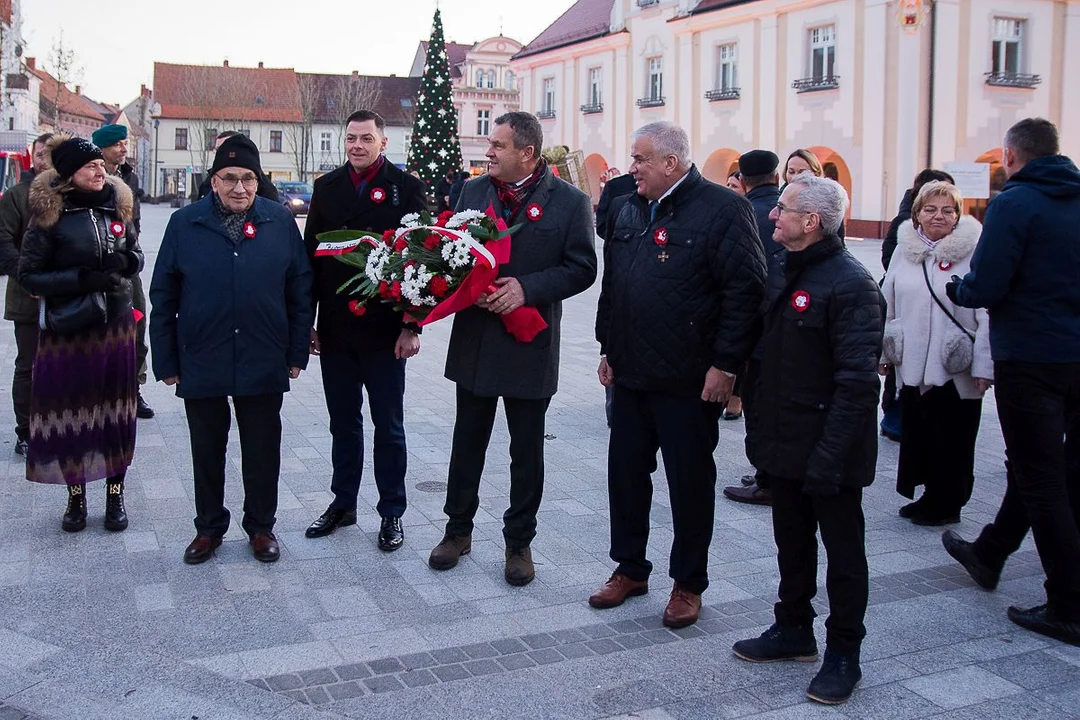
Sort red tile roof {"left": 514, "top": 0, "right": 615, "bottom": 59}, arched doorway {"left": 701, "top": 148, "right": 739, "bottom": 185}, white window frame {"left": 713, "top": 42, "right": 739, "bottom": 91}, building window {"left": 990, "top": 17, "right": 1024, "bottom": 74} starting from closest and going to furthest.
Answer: building window {"left": 990, "top": 17, "right": 1024, "bottom": 74}, white window frame {"left": 713, "top": 42, "right": 739, "bottom": 91}, arched doorway {"left": 701, "top": 148, "right": 739, "bottom": 185}, red tile roof {"left": 514, "top": 0, "right": 615, "bottom": 59}

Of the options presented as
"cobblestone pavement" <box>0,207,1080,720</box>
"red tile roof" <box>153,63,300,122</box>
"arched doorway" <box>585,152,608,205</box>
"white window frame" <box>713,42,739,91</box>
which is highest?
"red tile roof" <box>153,63,300,122</box>

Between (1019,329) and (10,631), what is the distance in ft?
14.7

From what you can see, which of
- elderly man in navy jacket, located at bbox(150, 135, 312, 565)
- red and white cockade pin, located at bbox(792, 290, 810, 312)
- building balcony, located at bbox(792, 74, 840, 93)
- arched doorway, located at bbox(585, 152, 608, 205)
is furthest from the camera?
arched doorway, located at bbox(585, 152, 608, 205)

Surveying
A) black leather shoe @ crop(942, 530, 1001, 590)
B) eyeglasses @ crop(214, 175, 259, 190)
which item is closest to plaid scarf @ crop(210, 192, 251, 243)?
eyeglasses @ crop(214, 175, 259, 190)

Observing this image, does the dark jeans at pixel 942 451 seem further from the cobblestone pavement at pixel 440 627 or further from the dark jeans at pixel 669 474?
the dark jeans at pixel 669 474

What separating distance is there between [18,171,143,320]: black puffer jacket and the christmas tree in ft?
134

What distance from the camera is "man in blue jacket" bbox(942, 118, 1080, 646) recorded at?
4.88 metres

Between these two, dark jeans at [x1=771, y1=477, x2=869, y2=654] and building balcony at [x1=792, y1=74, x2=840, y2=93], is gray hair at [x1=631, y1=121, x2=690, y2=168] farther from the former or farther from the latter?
building balcony at [x1=792, y1=74, x2=840, y2=93]

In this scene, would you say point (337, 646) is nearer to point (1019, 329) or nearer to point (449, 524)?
point (449, 524)

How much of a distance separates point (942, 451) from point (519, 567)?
8.80ft

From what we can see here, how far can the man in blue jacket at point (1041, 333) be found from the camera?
4883 mm

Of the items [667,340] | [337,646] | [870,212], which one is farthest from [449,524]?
[870,212]

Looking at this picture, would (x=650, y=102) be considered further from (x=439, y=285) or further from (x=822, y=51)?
(x=439, y=285)

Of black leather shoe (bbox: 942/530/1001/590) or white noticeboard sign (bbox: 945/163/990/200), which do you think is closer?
black leather shoe (bbox: 942/530/1001/590)
